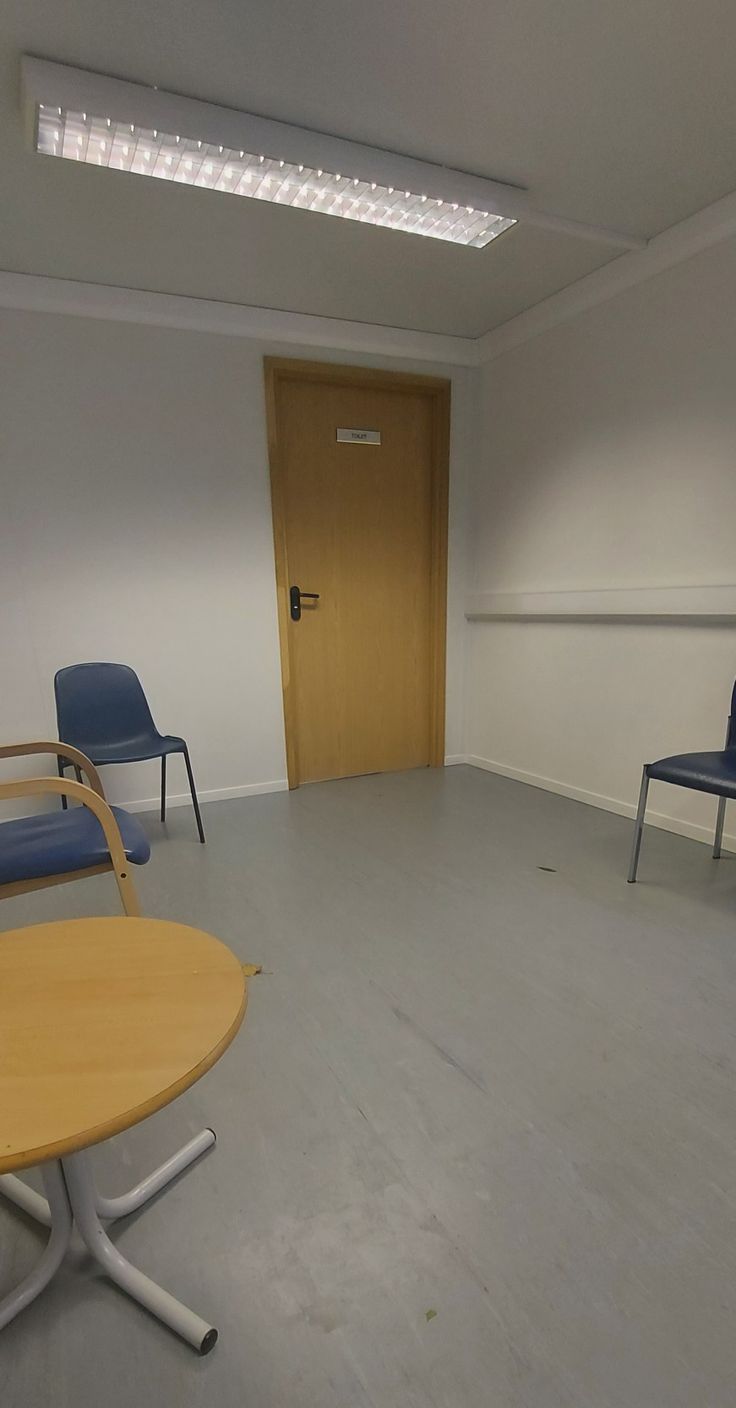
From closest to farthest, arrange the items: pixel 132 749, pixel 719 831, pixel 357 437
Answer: pixel 719 831 → pixel 132 749 → pixel 357 437

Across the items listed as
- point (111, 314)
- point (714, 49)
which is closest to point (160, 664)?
point (111, 314)

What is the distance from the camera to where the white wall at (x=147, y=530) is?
2.90 m

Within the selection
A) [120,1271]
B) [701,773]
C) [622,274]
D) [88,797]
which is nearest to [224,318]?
[622,274]

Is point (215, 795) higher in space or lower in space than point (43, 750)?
lower

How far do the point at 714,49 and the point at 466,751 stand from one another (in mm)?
3260

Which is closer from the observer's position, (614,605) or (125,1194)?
(125,1194)

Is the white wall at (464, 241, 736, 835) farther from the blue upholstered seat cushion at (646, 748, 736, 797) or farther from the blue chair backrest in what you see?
the blue chair backrest

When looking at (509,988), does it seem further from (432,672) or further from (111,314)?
(111,314)

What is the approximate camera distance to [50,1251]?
1.02 m

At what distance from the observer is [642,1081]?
142 centimetres

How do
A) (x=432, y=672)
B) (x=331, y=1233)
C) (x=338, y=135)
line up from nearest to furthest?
(x=331, y=1233)
(x=338, y=135)
(x=432, y=672)

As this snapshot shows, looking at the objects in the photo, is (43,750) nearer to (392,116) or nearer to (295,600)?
(295,600)

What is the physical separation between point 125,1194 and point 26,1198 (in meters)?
0.18

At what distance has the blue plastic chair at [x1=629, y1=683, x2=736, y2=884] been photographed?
2064 millimetres
